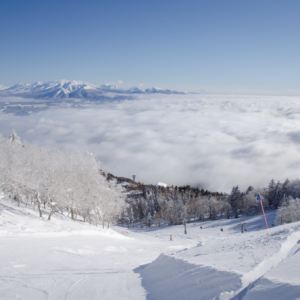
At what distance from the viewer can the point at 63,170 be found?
3170 cm

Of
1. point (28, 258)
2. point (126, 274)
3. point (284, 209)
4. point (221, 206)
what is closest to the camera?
point (126, 274)

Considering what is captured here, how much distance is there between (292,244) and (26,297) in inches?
491

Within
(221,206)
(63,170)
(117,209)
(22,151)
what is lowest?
(221,206)

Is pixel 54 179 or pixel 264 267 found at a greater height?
pixel 54 179

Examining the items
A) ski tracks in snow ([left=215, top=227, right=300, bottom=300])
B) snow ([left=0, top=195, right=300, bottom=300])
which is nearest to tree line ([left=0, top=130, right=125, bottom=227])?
snow ([left=0, top=195, right=300, bottom=300])

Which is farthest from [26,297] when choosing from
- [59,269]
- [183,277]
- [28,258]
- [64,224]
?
[64,224]

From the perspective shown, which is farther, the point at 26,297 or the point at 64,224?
the point at 64,224

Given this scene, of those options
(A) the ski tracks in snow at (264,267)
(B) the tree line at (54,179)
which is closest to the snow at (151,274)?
(A) the ski tracks in snow at (264,267)

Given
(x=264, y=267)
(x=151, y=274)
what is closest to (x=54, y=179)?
(x=151, y=274)

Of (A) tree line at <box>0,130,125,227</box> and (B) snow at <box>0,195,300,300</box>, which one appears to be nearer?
(B) snow at <box>0,195,300,300</box>

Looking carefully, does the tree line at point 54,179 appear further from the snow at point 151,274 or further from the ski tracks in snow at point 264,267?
the ski tracks in snow at point 264,267

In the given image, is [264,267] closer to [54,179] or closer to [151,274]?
[151,274]

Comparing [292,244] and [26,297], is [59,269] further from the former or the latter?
[292,244]

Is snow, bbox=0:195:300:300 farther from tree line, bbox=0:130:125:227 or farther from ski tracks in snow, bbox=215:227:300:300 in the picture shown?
tree line, bbox=0:130:125:227
